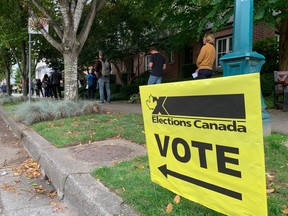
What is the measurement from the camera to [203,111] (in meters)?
1.96

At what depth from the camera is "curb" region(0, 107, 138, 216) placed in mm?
2525

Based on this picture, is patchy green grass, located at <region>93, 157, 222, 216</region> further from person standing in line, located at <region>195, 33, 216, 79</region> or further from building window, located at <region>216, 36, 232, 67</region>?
building window, located at <region>216, 36, 232, 67</region>

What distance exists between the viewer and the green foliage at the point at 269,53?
12430mm

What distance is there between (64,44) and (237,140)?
23.9 ft

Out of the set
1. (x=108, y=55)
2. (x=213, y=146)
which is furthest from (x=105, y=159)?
(x=108, y=55)

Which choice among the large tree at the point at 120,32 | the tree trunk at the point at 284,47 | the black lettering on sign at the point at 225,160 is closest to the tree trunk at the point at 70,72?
the black lettering on sign at the point at 225,160

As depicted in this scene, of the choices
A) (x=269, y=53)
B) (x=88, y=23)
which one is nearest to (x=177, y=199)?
(x=88, y=23)

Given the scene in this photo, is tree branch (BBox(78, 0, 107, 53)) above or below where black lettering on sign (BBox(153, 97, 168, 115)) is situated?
above

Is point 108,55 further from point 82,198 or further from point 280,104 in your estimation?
point 82,198

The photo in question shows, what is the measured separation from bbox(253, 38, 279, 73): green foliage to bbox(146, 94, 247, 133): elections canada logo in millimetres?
11456

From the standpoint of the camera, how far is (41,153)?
15.1ft

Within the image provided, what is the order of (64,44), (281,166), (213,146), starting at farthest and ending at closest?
(64,44)
(281,166)
(213,146)

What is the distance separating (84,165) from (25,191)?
2.65 feet

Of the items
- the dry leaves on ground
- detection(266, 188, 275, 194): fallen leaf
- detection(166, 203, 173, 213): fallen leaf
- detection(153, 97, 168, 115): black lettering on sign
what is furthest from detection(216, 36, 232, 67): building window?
detection(166, 203, 173, 213): fallen leaf
